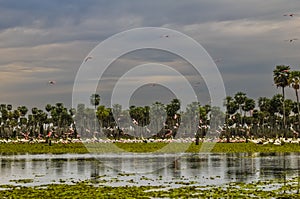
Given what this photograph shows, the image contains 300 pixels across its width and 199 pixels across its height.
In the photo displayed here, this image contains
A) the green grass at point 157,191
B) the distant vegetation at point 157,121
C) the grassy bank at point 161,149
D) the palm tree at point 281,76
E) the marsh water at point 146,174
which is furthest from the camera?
the distant vegetation at point 157,121

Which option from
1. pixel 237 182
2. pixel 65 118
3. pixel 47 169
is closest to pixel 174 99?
pixel 65 118

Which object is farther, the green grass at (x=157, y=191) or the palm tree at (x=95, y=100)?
the palm tree at (x=95, y=100)

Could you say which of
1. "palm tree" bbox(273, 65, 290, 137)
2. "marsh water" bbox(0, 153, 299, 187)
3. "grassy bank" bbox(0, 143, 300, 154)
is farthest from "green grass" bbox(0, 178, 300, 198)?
"palm tree" bbox(273, 65, 290, 137)

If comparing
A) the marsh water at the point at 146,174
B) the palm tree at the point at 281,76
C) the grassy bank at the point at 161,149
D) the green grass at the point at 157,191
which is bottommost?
the green grass at the point at 157,191

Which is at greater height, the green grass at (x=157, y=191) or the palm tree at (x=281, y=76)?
the palm tree at (x=281, y=76)

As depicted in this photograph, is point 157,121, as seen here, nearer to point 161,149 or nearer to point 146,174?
point 161,149

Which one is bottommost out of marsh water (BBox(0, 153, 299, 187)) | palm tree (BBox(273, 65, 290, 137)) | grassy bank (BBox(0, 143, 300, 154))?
marsh water (BBox(0, 153, 299, 187))

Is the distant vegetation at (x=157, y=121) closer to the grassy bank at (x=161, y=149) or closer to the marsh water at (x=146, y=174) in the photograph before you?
the grassy bank at (x=161, y=149)

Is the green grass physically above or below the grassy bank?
below

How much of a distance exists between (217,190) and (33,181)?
12034 millimetres

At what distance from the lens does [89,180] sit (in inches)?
1401

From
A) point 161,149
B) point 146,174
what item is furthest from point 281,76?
point 146,174

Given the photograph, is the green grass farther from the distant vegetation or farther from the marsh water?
the distant vegetation

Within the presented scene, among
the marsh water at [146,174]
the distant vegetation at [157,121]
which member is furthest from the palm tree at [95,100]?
the marsh water at [146,174]
